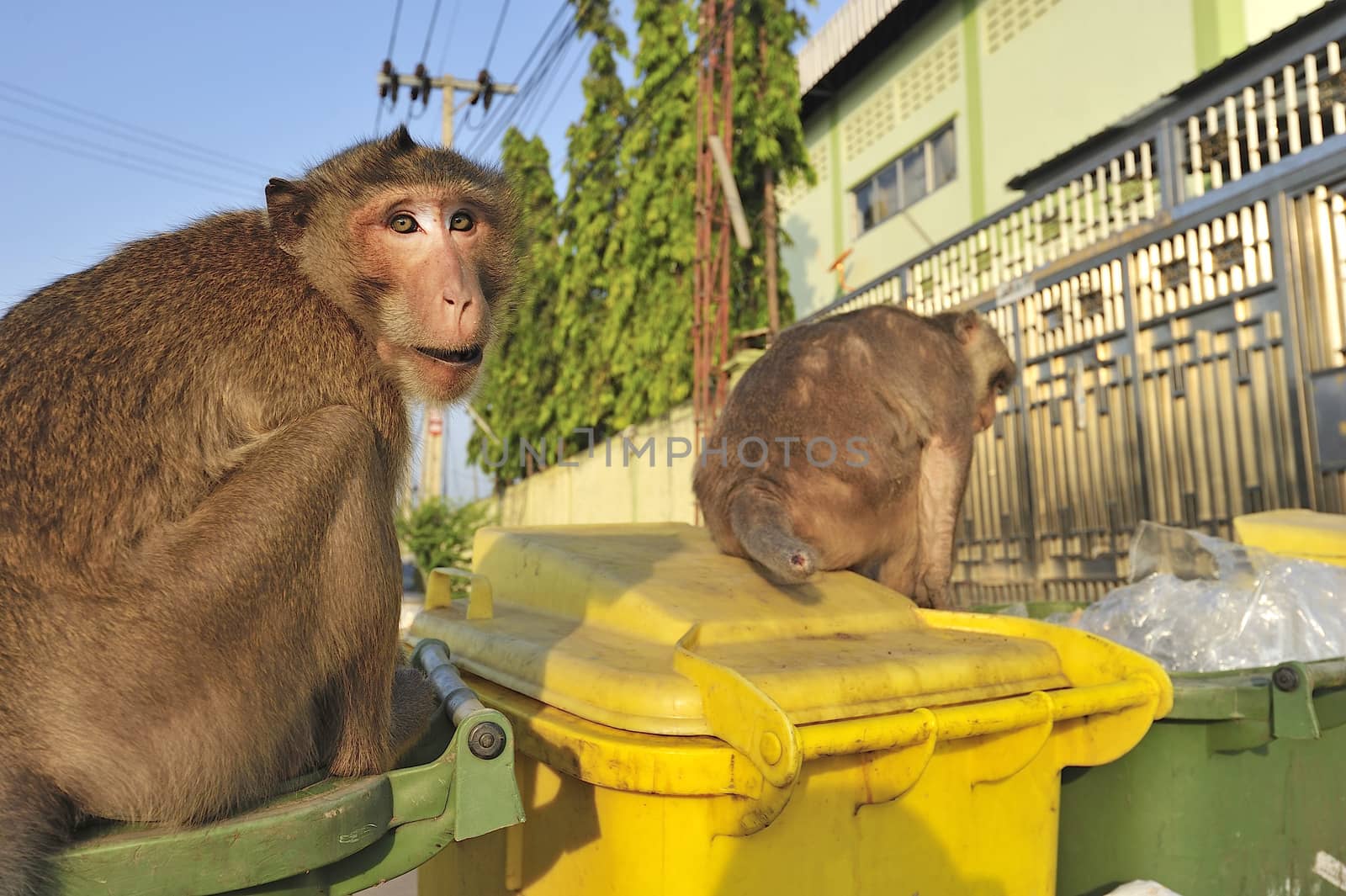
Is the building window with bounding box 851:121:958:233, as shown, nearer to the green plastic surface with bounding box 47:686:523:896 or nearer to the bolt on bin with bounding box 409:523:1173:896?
the bolt on bin with bounding box 409:523:1173:896

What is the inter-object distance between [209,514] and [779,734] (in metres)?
0.81

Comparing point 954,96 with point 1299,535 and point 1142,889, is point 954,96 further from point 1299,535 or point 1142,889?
point 1142,889

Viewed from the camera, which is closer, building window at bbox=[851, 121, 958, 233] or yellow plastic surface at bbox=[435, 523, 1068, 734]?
yellow plastic surface at bbox=[435, 523, 1068, 734]

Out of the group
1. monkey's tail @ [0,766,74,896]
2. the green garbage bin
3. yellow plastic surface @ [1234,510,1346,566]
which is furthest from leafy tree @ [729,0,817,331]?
monkey's tail @ [0,766,74,896]

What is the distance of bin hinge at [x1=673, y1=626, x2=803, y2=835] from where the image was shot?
3.87ft

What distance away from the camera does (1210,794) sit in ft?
5.89

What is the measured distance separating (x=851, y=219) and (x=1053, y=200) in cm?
660

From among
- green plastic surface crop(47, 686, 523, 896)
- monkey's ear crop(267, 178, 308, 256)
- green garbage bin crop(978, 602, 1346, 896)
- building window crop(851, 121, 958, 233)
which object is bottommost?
green garbage bin crop(978, 602, 1346, 896)

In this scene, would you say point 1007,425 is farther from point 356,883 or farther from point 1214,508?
point 356,883

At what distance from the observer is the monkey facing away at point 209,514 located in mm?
1156

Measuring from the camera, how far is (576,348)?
39.6ft

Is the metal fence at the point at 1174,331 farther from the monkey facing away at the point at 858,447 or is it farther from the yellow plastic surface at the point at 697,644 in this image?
the yellow plastic surface at the point at 697,644

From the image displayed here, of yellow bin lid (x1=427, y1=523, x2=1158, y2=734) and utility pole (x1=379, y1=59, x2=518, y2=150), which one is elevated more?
utility pole (x1=379, y1=59, x2=518, y2=150)

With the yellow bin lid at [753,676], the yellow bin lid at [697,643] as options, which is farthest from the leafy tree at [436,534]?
the yellow bin lid at [753,676]
